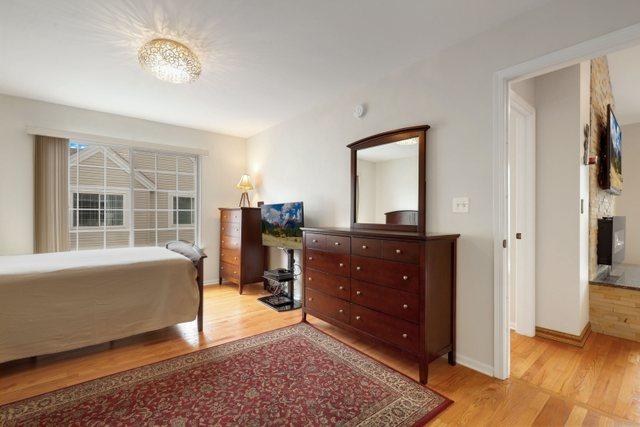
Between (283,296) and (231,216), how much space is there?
4.74 feet

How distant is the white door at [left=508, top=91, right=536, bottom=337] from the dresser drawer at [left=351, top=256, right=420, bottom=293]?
1369 millimetres

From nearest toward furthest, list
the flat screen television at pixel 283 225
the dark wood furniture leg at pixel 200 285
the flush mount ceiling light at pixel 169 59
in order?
1. the flush mount ceiling light at pixel 169 59
2. the dark wood furniture leg at pixel 200 285
3. the flat screen television at pixel 283 225

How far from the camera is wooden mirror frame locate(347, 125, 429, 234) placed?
242cm

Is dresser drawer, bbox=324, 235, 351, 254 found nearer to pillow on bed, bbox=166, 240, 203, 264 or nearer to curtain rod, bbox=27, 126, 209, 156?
pillow on bed, bbox=166, 240, 203, 264

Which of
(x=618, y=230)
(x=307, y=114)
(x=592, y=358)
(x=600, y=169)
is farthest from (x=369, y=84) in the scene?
(x=618, y=230)

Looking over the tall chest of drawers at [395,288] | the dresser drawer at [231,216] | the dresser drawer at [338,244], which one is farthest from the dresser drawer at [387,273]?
the dresser drawer at [231,216]

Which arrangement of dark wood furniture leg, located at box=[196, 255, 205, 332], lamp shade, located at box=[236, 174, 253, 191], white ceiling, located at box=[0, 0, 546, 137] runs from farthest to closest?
lamp shade, located at box=[236, 174, 253, 191] → dark wood furniture leg, located at box=[196, 255, 205, 332] → white ceiling, located at box=[0, 0, 546, 137]

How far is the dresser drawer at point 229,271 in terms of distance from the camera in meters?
4.28

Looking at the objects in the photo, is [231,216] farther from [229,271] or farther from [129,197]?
[129,197]

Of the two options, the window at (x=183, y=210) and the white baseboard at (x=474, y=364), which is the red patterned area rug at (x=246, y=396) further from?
the window at (x=183, y=210)

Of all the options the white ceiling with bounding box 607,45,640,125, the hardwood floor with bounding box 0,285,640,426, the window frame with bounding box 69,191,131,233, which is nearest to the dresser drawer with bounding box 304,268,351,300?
the hardwood floor with bounding box 0,285,640,426

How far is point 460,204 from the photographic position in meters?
2.25

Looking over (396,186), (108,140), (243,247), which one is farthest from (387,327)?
(108,140)

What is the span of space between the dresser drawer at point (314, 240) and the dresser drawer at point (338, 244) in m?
0.06
